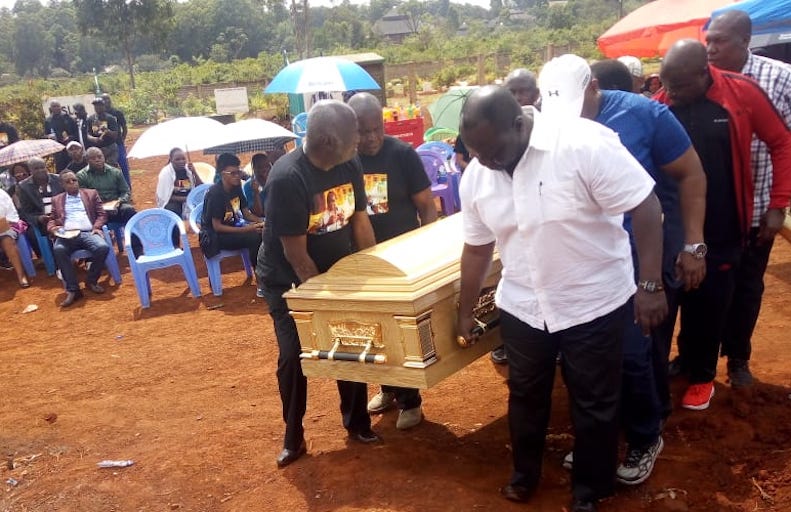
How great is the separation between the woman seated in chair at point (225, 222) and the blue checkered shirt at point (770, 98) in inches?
188

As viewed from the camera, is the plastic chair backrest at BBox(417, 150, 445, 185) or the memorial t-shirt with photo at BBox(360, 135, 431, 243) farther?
the plastic chair backrest at BBox(417, 150, 445, 185)

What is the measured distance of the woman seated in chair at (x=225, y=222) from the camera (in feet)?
23.1

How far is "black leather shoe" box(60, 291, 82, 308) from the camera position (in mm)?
7422

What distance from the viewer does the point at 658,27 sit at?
9070mm

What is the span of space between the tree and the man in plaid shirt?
40.1m

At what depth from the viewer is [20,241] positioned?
855 cm

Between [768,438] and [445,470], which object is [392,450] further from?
[768,438]

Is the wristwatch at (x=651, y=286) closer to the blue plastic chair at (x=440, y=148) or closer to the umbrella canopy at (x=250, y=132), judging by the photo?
the umbrella canopy at (x=250, y=132)

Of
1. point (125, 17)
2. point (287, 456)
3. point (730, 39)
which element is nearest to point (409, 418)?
point (287, 456)

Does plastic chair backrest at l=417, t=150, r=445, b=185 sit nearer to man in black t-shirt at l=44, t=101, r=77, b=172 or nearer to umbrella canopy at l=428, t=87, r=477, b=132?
umbrella canopy at l=428, t=87, r=477, b=132

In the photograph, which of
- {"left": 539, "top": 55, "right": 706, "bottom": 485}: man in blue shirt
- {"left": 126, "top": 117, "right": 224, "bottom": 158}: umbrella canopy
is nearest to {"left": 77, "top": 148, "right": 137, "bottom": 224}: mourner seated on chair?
{"left": 126, "top": 117, "right": 224, "bottom": 158}: umbrella canopy

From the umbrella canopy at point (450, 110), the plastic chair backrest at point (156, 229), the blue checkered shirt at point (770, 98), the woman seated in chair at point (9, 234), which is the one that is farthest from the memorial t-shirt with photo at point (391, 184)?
the umbrella canopy at point (450, 110)

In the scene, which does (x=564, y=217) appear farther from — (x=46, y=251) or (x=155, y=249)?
(x=46, y=251)

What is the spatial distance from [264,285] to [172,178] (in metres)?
5.88
